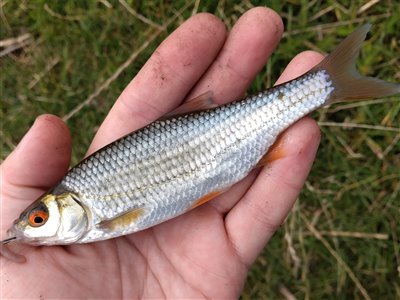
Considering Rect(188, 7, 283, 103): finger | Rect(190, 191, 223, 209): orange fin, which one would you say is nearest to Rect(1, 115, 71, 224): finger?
Rect(190, 191, 223, 209): orange fin

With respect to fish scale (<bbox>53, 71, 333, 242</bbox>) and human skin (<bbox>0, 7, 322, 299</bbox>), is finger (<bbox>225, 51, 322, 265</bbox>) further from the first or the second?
fish scale (<bbox>53, 71, 333, 242</bbox>)

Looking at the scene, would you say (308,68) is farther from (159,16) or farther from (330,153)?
(159,16)

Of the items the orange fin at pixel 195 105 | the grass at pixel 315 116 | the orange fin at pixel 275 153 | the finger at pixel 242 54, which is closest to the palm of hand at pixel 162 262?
the orange fin at pixel 275 153

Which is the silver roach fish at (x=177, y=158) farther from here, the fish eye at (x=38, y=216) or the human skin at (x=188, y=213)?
the human skin at (x=188, y=213)

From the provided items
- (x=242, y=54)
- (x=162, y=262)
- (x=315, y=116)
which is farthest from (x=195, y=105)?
(x=315, y=116)

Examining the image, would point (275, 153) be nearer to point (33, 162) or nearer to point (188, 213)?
point (188, 213)

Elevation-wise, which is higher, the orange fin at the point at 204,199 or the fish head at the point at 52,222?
the fish head at the point at 52,222
